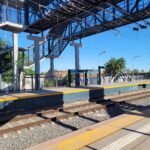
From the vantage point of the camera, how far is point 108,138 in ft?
23.9

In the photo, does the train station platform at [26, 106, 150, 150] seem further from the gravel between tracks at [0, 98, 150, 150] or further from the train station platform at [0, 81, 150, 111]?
the train station platform at [0, 81, 150, 111]

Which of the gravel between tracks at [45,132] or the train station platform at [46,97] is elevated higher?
the train station platform at [46,97]

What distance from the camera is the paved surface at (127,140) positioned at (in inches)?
257

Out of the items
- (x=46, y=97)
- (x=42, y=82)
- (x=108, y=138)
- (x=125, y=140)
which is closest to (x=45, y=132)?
(x=108, y=138)

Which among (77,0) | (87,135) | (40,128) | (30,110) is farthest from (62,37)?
A: (87,135)

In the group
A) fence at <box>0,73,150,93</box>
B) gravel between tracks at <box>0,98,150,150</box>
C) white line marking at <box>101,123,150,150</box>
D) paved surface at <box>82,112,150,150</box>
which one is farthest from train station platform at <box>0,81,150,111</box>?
white line marking at <box>101,123,150,150</box>

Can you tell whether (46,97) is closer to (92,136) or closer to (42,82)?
(92,136)

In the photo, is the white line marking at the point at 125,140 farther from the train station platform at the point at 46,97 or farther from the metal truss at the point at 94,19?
the metal truss at the point at 94,19

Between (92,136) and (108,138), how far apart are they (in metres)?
0.43

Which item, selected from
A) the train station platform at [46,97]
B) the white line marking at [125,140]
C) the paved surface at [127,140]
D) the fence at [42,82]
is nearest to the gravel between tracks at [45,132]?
the paved surface at [127,140]

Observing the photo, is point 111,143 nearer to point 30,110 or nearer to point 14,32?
point 30,110

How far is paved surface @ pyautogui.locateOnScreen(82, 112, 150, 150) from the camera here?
6.54m

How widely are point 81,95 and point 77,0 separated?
1054 cm

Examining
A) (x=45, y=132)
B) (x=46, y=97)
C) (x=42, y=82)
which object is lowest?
(x=45, y=132)
